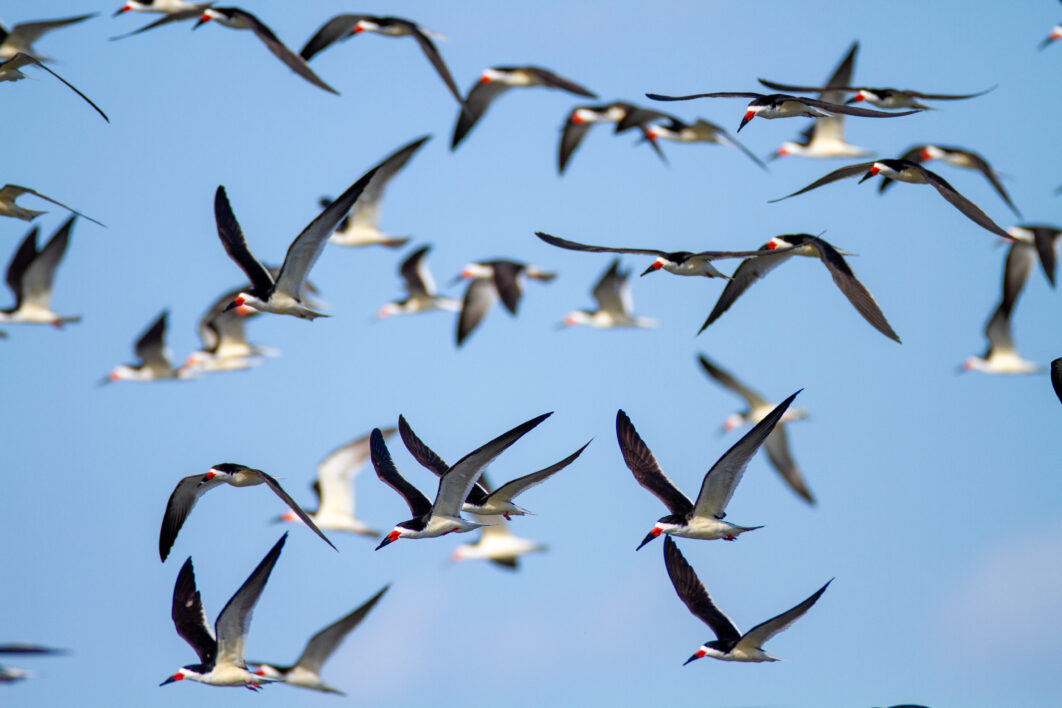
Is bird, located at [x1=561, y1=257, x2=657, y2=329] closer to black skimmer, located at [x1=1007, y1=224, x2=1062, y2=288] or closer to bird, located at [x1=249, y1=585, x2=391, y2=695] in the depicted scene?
black skimmer, located at [x1=1007, y1=224, x2=1062, y2=288]

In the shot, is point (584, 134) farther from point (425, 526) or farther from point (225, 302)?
point (425, 526)

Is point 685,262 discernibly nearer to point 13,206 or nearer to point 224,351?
point 13,206

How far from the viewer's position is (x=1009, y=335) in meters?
27.5

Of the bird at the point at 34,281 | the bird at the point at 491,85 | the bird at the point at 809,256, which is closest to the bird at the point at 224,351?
the bird at the point at 34,281

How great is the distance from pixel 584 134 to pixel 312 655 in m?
12.9

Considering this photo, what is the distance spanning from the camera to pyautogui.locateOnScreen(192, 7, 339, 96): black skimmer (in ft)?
51.8

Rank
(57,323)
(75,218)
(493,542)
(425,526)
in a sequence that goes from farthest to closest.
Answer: (493,542)
(57,323)
(75,218)
(425,526)

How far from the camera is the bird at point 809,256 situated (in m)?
13.0

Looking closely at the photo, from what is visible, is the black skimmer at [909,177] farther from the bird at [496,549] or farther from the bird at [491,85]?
the bird at [496,549]

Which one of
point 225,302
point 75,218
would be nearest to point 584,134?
point 225,302

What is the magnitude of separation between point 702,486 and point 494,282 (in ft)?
42.2

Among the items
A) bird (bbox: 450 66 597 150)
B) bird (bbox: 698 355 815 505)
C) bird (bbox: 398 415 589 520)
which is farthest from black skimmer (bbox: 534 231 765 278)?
bird (bbox: 698 355 815 505)

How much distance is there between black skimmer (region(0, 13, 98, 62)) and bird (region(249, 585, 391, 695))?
10.7 metres

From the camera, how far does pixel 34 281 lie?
79.8 feet
